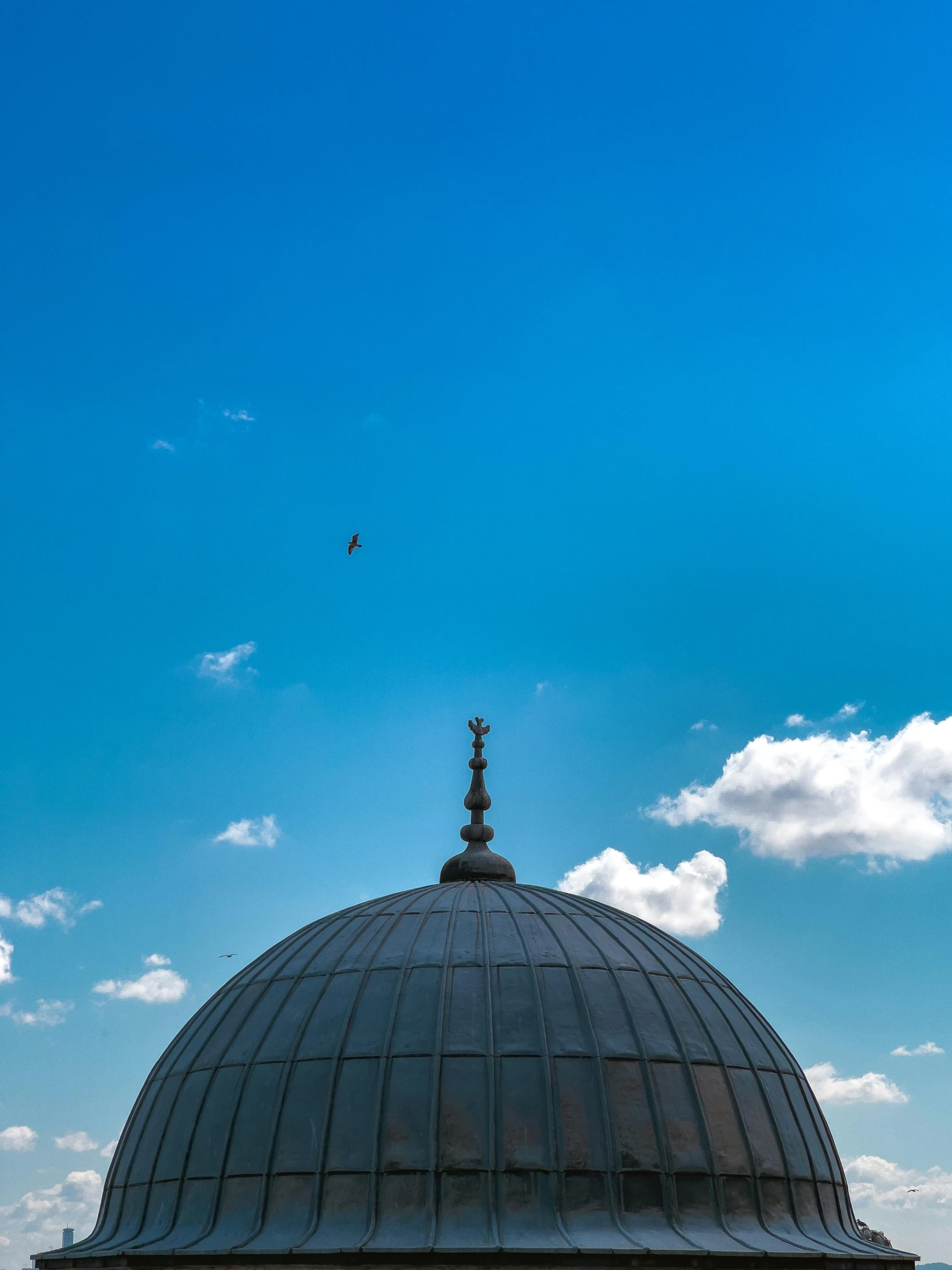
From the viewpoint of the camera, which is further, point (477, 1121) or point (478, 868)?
point (478, 868)

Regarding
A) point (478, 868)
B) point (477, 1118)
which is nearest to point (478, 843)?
point (478, 868)

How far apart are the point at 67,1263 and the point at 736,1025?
12.1 meters

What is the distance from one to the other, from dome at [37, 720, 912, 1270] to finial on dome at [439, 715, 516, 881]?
3.47 metres

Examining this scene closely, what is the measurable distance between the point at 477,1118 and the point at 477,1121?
0.17 feet

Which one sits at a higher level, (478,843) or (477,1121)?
(478,843)

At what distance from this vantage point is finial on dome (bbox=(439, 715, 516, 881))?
95.8 feet

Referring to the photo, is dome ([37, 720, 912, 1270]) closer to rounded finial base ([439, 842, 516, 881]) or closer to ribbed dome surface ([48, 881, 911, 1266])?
ribbed dome surface ([48, 881, 911, 1266])

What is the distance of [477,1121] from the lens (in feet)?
67.8

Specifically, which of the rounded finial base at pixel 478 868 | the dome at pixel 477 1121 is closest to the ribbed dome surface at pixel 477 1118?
the dome at pixel 477 1121

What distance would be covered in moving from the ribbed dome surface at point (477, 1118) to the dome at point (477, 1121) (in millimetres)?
38

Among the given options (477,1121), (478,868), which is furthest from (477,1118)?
(478,868)

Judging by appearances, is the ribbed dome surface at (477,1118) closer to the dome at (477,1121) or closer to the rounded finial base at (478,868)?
the dome at (477,1121)

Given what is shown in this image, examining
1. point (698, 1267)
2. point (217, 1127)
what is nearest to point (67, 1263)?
point (217, 1127)

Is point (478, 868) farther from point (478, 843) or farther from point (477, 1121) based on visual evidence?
point (477, 1121)
